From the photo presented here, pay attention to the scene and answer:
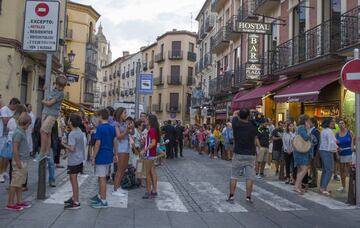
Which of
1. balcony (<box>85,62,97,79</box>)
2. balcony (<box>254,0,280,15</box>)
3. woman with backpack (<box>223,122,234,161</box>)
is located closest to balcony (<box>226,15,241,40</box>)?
balcony (<box>254,0,280,15</box>)

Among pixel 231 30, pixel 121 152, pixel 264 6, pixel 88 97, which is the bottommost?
pixel 121 152

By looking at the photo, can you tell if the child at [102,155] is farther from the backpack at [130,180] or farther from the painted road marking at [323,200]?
the painted road marking at [323,200]

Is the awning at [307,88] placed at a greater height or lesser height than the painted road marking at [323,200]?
greater

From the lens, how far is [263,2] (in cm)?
2309

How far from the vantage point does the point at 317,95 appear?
15609 millimetres

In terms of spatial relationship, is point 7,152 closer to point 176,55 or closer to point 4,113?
point 4,113

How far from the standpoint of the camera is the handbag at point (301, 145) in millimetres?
10750

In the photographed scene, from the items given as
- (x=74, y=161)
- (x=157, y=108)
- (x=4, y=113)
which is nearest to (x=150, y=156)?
(x=74, y=161)

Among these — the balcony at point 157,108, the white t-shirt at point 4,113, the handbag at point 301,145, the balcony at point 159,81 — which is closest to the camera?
the white t-shirt at point 4,113

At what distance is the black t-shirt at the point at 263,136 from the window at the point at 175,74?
4849 cm

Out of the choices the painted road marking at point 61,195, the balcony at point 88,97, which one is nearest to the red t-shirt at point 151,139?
the painted road marking at point 61,195

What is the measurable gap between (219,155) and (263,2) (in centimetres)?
829

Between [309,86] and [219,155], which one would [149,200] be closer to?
[309,86]

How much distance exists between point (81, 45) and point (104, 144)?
1733 inches
